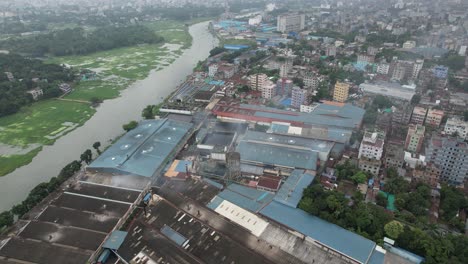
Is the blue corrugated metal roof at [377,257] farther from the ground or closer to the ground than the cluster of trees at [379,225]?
closer to the ground

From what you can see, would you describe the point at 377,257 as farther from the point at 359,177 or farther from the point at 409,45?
the point at 409,45

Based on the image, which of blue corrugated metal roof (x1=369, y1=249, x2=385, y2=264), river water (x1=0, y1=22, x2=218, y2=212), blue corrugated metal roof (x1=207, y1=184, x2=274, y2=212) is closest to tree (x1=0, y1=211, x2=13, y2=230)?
river water (x1=0, y1=22, x2=218, y2=212)

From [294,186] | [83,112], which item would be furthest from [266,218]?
[83,112]

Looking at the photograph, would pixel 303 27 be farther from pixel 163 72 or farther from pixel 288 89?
pixel 288 89

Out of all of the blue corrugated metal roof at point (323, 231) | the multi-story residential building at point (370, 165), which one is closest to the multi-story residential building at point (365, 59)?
the multi-story residential building at point (370, 165)

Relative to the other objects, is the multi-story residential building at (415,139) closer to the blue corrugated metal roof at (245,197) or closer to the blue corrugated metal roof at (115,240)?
the blue corrugated metal roof at (245,197)
